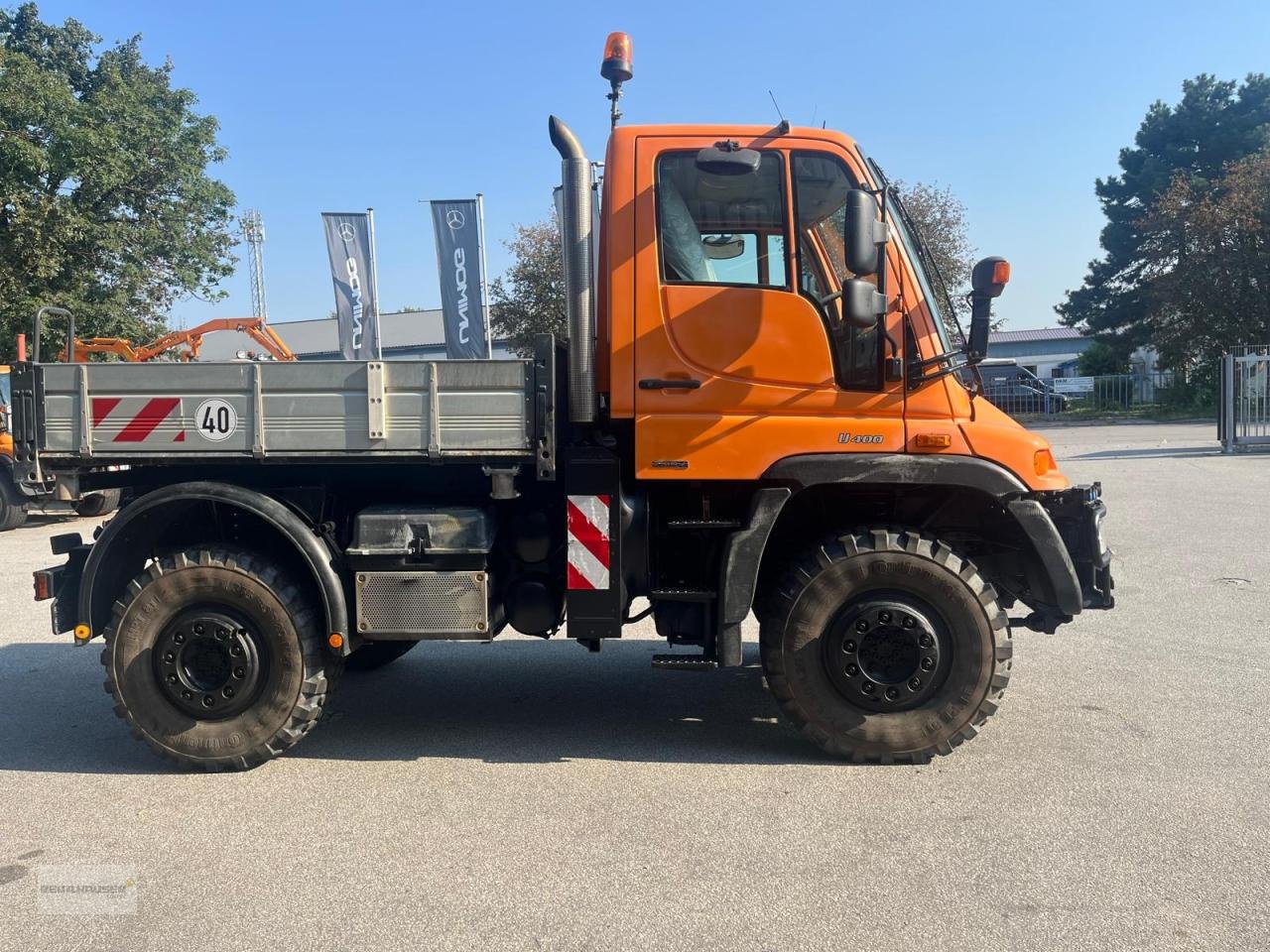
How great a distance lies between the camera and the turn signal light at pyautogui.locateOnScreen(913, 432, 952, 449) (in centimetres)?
445

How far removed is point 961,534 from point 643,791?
6.98 ft

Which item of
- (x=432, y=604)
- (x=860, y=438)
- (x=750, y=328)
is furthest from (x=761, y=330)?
(x=432, y=604)

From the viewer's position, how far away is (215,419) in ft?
15.2

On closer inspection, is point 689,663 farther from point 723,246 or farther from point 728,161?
point 728,161

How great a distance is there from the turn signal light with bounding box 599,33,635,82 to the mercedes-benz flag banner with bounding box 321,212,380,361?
38.5ft

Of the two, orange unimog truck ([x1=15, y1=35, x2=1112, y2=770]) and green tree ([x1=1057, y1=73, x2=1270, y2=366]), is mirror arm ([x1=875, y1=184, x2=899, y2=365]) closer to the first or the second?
orange unimog truck ([x1=15, y1=35, x2=1112, y2=770])

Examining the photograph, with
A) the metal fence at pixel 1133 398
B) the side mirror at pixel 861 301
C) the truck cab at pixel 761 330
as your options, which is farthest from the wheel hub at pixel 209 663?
the metal fence at pixel 1133 398

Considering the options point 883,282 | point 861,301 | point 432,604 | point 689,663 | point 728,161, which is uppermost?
point 728,161

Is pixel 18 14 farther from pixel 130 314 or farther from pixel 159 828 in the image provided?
pixel 159 828

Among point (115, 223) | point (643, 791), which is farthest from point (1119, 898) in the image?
point (115, 223)

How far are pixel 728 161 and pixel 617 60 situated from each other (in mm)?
1256

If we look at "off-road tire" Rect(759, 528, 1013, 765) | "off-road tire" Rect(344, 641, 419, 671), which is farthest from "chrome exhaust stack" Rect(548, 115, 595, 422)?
"off-road tire" Rect(344, 641, 419, 671)

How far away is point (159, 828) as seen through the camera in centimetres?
403

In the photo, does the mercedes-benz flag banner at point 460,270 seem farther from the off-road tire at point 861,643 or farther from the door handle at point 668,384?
the off-road tire at point 861,643
